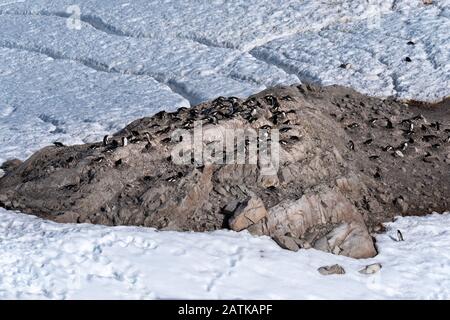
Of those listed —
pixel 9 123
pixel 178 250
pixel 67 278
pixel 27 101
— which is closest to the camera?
pixel 67 278

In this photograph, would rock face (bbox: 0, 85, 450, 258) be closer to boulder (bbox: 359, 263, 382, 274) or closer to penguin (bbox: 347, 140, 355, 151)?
penguin (bbox: 347, 140, 355, 151)

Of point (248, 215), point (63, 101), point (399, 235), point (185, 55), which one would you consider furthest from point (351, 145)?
point (185, 55)

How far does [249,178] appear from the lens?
26.4 ft

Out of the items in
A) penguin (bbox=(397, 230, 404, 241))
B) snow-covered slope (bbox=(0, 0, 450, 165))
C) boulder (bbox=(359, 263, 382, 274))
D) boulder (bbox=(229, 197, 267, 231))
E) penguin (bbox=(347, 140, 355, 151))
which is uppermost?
snow-covered slope (bbox=(0, 0, 450, 165))

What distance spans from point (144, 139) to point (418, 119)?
3.71 m

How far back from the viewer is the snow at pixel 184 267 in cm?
652

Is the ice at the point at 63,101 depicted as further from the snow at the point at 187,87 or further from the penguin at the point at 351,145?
the penguin at the point at 351,145

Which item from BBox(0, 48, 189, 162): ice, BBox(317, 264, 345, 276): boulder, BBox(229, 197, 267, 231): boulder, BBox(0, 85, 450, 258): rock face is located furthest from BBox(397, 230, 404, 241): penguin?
BBox(0, 48, 189, 162): ice

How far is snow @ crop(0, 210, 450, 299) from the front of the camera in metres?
6.52

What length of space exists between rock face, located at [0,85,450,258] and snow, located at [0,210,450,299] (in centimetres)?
25

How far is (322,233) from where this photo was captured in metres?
7.70

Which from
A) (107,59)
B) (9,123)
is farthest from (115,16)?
(9,123)

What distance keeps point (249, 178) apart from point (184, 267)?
1484 millimetres
